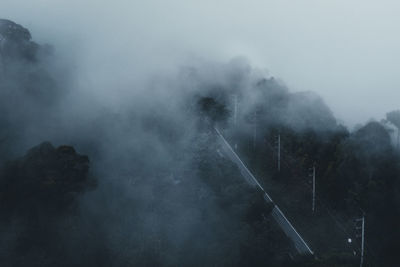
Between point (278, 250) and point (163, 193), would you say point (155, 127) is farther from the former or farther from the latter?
point (278, 250)

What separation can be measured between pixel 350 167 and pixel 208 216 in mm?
5630

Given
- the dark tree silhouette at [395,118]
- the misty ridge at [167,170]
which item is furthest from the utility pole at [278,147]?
the dark tree silhouette at [395,118]

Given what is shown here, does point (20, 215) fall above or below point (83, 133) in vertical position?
below

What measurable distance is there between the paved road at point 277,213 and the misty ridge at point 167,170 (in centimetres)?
40

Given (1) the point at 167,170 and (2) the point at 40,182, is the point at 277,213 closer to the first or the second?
(1) the point at 167,170

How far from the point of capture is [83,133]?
19125mm

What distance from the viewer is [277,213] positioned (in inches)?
682

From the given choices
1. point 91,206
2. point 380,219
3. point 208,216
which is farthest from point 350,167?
point 91,206

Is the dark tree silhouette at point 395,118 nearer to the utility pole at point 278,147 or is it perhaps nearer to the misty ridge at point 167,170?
the misty ridge at point 167,170

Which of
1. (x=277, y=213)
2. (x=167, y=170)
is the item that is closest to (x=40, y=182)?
(x=167, y=170)

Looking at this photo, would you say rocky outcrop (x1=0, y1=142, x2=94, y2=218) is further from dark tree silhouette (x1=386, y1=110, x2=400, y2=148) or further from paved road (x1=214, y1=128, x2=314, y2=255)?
dark tree silhouette (x1=386, y1=110, x2=400, y2=148)

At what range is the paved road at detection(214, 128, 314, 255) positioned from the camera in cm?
1589

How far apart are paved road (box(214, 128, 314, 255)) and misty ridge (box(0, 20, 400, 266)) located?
15.7 inches

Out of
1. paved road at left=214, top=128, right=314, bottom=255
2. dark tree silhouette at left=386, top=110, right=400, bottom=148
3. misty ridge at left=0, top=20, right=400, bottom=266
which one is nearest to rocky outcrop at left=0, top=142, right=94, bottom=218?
misty ridge at left=0, top=20, right=400, bottom=266
